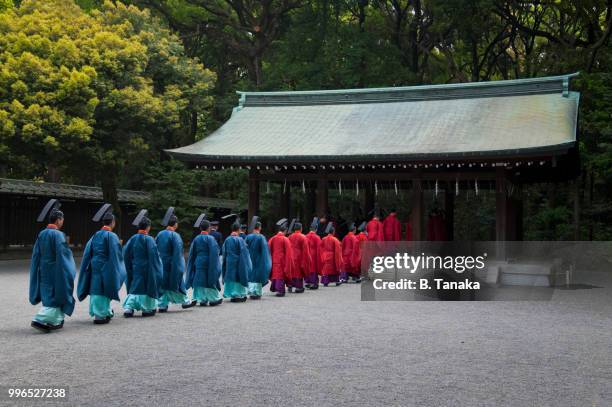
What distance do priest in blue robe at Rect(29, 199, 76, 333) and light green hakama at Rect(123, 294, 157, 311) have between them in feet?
4.96

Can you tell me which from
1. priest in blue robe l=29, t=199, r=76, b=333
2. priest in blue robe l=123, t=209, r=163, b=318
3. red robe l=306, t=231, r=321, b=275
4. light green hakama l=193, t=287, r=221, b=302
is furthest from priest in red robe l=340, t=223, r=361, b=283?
priest in blue robe l=29, t=199, r=76, b=333

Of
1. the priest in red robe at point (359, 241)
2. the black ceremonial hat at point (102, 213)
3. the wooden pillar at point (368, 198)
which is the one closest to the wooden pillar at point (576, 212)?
the wooden pillar at point (368, 198)

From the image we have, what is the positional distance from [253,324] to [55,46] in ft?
52.7

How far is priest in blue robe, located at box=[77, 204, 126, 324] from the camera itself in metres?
9.87

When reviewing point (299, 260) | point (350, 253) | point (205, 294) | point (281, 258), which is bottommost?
point (205, 294)

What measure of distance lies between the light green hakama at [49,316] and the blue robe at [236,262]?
4.44 meters

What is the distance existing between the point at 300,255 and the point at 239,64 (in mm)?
25979

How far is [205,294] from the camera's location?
12500 mm

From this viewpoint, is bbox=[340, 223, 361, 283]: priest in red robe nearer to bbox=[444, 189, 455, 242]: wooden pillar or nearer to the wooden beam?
the wooden beam

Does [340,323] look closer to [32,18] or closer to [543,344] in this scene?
[543,344]

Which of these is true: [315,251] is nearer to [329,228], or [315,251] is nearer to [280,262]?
[329,228]

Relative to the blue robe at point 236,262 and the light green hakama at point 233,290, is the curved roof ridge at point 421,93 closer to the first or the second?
the blue robe at point 236,262

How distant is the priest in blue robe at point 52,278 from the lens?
906 centimetres

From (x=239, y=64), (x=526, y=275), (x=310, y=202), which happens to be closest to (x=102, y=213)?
(x=526, y=275)
